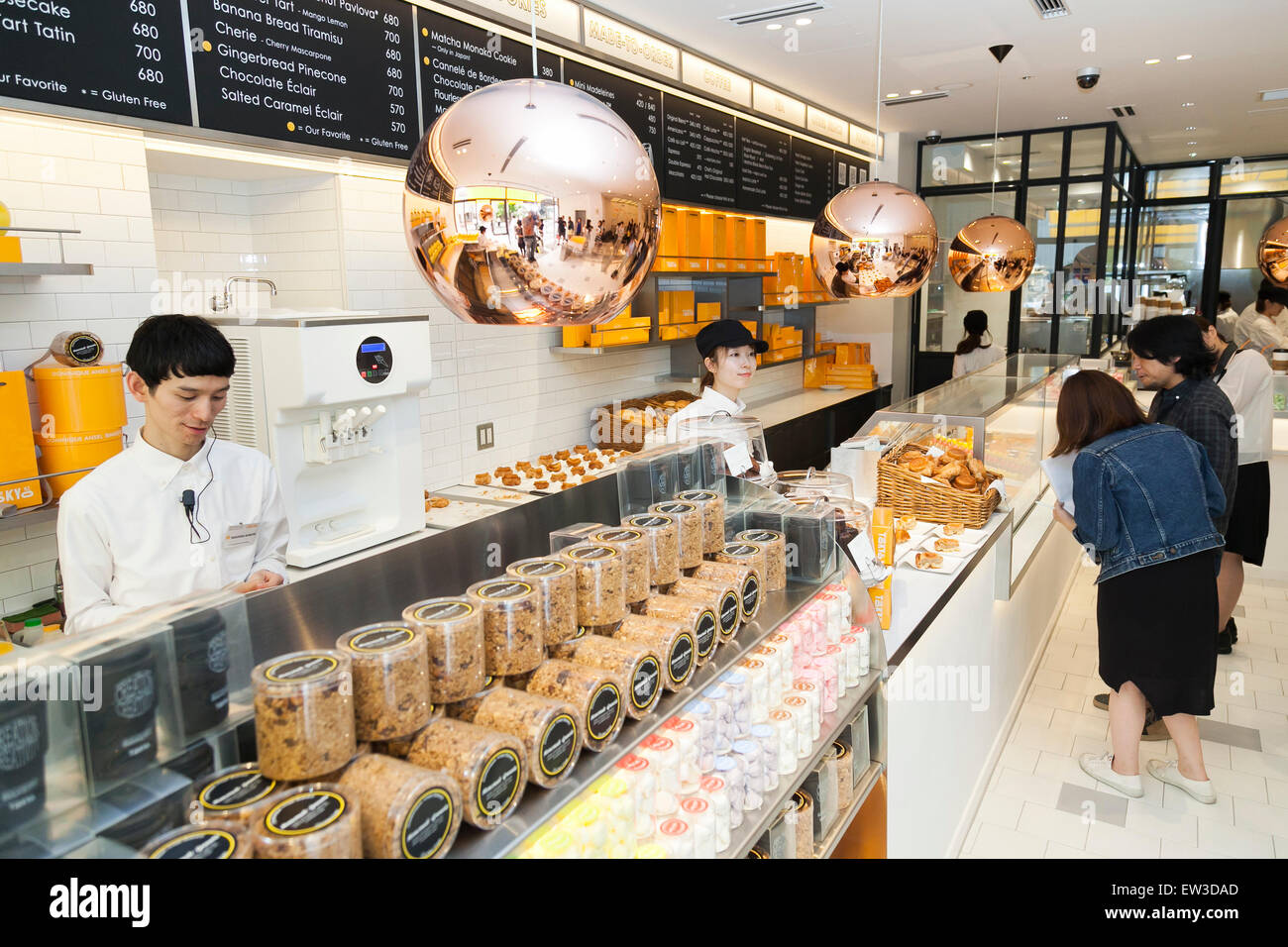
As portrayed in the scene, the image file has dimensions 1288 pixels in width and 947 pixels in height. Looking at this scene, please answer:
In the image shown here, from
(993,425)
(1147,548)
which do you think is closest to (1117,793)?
(1147,548)

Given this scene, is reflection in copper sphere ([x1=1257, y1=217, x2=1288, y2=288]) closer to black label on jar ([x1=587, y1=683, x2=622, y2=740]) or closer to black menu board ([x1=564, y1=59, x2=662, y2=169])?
black menu board ([x1=564, y1=59, x2=662, y2=169])

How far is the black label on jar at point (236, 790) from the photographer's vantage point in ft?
3.30

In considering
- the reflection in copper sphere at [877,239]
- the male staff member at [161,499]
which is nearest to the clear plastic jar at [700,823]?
the male staff member at [161,499]

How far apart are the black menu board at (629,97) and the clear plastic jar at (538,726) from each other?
4034 millimetres

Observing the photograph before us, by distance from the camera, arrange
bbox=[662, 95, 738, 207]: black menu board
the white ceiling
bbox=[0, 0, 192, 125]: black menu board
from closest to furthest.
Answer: bbox=[0, 0, 192, 125]: black menu board < the white ceiling < bbox=[662, 95, 738, 207]: black menu board

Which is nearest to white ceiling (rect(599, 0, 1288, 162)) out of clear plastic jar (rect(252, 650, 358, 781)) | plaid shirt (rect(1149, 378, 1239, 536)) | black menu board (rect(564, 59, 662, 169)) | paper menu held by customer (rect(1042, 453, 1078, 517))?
black menu board (rect(564, 59, 662, 169))

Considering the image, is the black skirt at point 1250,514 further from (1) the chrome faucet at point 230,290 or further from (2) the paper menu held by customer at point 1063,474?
(1) the chrome faucet at point 230,290

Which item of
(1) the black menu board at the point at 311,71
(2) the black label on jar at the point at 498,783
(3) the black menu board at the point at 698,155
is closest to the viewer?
(2) the black label on jar at the point at 498,783

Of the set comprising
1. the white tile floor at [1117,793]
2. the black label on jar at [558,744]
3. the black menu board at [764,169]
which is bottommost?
the white tile floor at [1117,793]

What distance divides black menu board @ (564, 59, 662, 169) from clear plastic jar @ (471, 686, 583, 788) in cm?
403

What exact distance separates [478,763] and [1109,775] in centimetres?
334

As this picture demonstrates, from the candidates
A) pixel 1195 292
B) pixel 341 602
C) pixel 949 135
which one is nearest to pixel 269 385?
pixel 341 602

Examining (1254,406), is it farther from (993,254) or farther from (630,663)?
(630,663)

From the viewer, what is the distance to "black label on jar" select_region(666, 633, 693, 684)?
4.88ft
